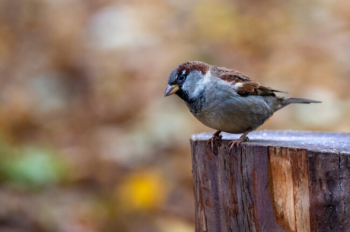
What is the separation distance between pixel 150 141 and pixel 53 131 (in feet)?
5.06

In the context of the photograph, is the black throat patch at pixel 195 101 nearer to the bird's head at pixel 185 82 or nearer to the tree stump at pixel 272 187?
the bird's head at pixel 185 82

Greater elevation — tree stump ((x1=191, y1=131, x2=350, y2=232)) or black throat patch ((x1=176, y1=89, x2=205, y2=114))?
black throat patch ((x1=176, y1=89, x2=205, y2=114))

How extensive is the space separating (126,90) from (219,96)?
420 centimetres

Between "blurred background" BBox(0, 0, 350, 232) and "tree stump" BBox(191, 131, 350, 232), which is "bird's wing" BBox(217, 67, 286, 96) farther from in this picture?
"blurred background" BBox(0, 0, 350, 232)

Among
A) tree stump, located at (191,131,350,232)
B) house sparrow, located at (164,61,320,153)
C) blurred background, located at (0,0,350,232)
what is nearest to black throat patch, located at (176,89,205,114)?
house sparrow, located at (164,61,320,153)

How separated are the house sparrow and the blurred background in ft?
6.65

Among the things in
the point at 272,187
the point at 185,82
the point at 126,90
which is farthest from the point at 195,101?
the point at 126,90

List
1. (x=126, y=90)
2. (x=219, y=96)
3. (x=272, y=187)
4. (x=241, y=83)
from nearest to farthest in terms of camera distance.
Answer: (x=272, y=187) < (x=219, y=96) < (x=241, y=83) < (x=126, y=90)

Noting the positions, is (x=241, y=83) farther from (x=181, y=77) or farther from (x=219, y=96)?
(x=181, y=77)

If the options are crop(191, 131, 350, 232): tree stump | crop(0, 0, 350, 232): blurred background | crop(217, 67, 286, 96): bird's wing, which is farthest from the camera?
crop(0, 0, 350, 232): blurred background

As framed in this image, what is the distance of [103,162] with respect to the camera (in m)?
5.26


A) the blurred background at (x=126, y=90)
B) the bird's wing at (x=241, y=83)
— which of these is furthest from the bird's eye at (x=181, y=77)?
the blurred background at (x=126, y=90)

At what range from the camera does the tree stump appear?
1.82 meters

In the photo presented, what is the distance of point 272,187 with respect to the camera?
1.98m
